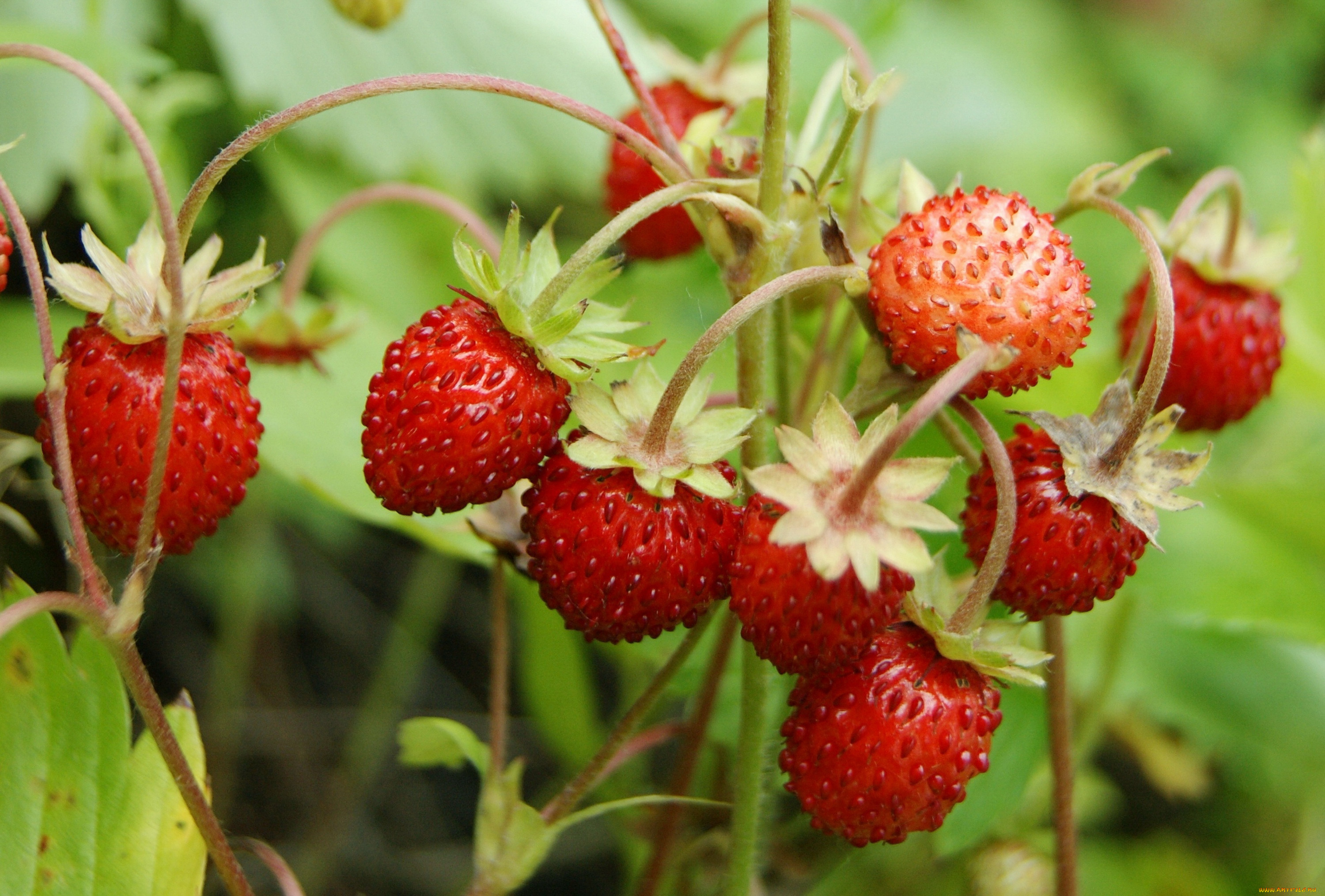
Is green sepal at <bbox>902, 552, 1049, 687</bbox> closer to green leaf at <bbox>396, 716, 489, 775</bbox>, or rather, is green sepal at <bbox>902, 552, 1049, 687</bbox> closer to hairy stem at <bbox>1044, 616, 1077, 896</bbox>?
hairy stem at <bbox>1044, 616, 1077, 896</bbox>

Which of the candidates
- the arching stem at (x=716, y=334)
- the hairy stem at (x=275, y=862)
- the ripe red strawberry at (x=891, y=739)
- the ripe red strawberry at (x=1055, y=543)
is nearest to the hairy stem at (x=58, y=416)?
the hairy stem at (x=275, y=862)

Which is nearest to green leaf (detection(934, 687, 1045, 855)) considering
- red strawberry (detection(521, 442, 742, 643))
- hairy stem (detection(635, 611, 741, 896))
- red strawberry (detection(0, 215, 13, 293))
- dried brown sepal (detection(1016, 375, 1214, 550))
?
hairy stem (detection(635, 611, 741, 896))

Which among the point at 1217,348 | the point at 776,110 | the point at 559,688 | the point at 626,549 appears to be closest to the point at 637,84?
the point at 776,110

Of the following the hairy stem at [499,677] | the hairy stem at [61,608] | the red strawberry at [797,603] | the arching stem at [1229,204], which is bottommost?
the hairy stem at [499,677]

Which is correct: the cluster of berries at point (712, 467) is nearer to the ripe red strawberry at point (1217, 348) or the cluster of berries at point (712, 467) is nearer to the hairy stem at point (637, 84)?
the hairy stem at point (637, 84)

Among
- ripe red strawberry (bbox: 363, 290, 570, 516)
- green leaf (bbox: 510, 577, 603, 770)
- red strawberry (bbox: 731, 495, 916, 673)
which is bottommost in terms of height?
green leaf (bbox: 510, 577, 603, 770)

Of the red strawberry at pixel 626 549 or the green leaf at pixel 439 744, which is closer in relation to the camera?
the red strawberry at pixel 626 549

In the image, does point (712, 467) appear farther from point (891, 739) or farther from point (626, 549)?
point (891, 739)

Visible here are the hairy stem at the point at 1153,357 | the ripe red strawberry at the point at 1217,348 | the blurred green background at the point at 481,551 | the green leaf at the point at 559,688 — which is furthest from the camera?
the green leaf at the point at 559,688
